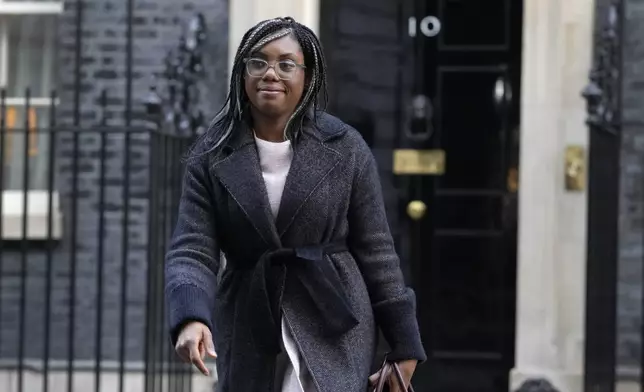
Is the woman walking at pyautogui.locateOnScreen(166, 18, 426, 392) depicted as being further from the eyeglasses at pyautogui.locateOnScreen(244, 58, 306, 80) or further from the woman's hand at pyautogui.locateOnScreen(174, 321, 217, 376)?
the woman's hand at pyautogui.locateOnScreen(174, 321, 217, 376)

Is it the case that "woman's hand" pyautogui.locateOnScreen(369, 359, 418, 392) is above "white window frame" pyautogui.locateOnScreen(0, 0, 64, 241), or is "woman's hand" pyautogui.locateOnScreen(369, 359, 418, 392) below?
below

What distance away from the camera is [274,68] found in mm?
2711

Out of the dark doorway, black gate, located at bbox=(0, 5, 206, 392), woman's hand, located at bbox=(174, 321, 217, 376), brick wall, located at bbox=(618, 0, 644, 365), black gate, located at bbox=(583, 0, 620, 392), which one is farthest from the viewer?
the dark doorway

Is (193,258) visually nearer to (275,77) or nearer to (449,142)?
(275,77)

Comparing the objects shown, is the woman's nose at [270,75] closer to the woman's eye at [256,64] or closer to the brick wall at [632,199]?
the woman's eye at [256,64]

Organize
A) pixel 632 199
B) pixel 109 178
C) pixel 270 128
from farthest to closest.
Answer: pixel 109 178
pixel 632 199
pixel 270 128

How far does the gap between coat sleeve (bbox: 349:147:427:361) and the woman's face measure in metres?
0.28

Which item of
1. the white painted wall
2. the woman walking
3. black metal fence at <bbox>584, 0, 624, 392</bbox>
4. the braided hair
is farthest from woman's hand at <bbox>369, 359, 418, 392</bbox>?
the white painted wall

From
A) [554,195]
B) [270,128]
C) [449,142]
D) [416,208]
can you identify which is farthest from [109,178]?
[270,128]

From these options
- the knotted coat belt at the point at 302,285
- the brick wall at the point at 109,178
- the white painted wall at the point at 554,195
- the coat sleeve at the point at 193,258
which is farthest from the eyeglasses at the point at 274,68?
the brick wall at the point at 109,178

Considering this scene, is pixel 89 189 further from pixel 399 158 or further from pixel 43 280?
pixel 399 158

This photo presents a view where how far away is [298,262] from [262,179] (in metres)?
0.22

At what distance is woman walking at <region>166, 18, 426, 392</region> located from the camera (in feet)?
8.93

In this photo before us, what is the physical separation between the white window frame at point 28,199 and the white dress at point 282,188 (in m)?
3.62
